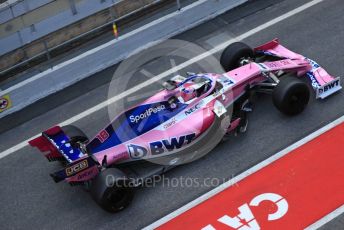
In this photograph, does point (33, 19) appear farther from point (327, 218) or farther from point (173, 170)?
point (327, 218)

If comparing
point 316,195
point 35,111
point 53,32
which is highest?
point 53,32

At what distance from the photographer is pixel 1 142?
1169cm

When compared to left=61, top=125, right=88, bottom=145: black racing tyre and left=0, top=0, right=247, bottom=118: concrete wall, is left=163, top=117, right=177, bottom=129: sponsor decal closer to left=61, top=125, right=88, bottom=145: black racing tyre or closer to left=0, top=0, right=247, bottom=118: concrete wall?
left=61, top=125, right=88, bottom=145: black racing tyre

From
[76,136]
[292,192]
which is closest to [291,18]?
[292,192]

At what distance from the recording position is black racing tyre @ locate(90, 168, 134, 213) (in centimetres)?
914

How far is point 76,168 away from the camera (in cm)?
924

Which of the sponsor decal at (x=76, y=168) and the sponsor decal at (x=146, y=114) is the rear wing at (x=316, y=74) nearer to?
the sponsor decal at (x=146, y=114)

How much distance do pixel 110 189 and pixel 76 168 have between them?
2.26ft

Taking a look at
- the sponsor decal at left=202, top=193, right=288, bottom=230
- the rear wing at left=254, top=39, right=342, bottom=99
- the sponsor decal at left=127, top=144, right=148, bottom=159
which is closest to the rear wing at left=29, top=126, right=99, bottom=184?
the sponsor decal at left=127, top=144, right=148, bottom=159

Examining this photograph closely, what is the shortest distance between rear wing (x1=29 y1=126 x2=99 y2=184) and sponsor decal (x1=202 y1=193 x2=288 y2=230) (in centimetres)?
224

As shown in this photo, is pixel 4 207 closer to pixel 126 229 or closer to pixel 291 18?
pixel 126 229

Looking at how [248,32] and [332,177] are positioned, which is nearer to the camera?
[332,177]

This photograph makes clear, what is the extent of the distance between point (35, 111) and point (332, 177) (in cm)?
662

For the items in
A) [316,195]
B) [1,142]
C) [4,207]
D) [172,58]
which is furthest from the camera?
[172,58]
